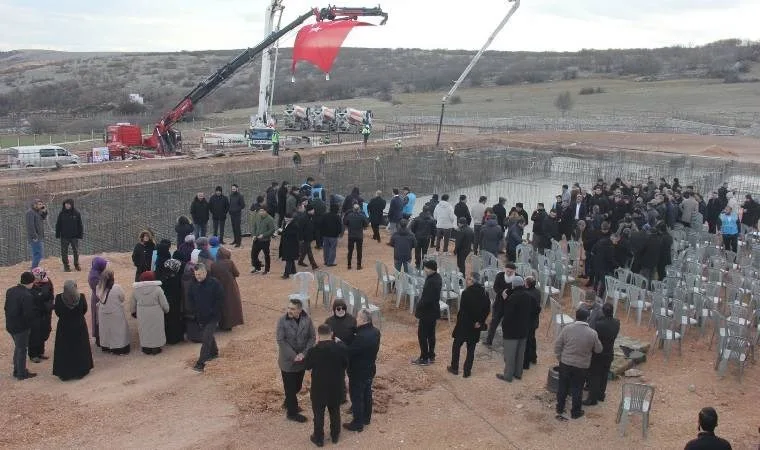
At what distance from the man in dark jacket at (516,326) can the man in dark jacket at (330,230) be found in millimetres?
5944

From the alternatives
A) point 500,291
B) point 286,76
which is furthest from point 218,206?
point 286,76

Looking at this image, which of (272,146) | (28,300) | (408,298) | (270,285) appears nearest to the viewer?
(28,300)

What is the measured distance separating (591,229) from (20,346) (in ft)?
32.0

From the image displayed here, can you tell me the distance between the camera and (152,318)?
9469 millimetres

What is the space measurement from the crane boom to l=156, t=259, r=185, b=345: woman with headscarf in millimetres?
20820

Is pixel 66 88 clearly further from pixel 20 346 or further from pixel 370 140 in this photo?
pixel 20 346

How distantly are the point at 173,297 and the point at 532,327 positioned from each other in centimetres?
473

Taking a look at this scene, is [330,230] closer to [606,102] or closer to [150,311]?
[150,311]

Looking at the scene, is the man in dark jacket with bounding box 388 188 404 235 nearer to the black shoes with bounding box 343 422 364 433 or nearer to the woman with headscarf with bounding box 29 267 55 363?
the woman with headscarf with bounding box 29 267 55 363

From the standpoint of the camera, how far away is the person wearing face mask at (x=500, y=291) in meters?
9.02

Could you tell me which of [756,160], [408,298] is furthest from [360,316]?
[756,160]

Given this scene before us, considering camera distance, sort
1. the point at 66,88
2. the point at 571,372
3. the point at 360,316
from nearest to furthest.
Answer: the point at 360,316, the point at 571,372, the point at 66,88

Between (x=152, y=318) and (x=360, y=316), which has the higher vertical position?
(x=360, y=316)

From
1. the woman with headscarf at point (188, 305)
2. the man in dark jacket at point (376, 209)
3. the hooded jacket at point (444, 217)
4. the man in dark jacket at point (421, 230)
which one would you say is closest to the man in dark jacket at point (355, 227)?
the man in dark jacket at point (421, 230)
